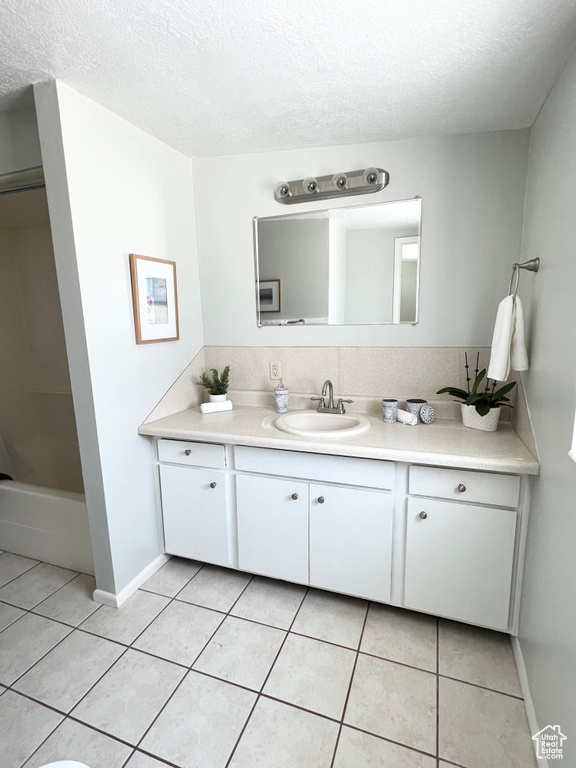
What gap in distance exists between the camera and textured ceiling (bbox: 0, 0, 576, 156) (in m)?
1.06

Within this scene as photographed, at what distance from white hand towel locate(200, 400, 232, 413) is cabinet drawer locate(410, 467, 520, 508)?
109cm

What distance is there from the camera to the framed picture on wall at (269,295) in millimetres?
2186

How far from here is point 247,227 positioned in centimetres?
218

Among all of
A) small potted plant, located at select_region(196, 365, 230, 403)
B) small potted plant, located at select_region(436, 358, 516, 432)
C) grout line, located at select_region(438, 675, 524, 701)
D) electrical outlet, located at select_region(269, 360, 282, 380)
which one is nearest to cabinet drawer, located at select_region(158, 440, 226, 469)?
small potted plant, located at select_region(196, 365, 230, 403)

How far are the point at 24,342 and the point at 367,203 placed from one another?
289cm

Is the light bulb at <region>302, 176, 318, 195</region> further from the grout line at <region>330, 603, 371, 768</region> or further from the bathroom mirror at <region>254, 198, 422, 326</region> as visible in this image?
the grout line at <region>330, 603, 371, 768</region>

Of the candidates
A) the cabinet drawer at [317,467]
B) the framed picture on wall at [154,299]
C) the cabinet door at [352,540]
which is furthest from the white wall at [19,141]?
the cabinet door at [352,540]

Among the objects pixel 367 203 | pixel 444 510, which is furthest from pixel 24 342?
pixel 444 510

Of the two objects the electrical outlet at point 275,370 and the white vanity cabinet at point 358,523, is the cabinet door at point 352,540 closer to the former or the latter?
the white vanity cabinet at point 358,523

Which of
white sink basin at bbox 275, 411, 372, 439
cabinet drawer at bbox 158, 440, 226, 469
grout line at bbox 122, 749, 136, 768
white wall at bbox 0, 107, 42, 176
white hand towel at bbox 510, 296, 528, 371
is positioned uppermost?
white wall at bbox 0, 107, 42, 176

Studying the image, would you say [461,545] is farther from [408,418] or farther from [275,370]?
[275,370]

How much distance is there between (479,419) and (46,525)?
7.57 feet

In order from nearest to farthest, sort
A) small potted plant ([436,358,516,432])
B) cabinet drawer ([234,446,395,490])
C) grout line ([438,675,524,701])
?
grout line ([438,675,524,701]) < cabinet drawer ([234,446,395,490]) < small potted plant ([436,358,516,432])

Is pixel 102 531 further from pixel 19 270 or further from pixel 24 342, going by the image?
pixel 19 270
